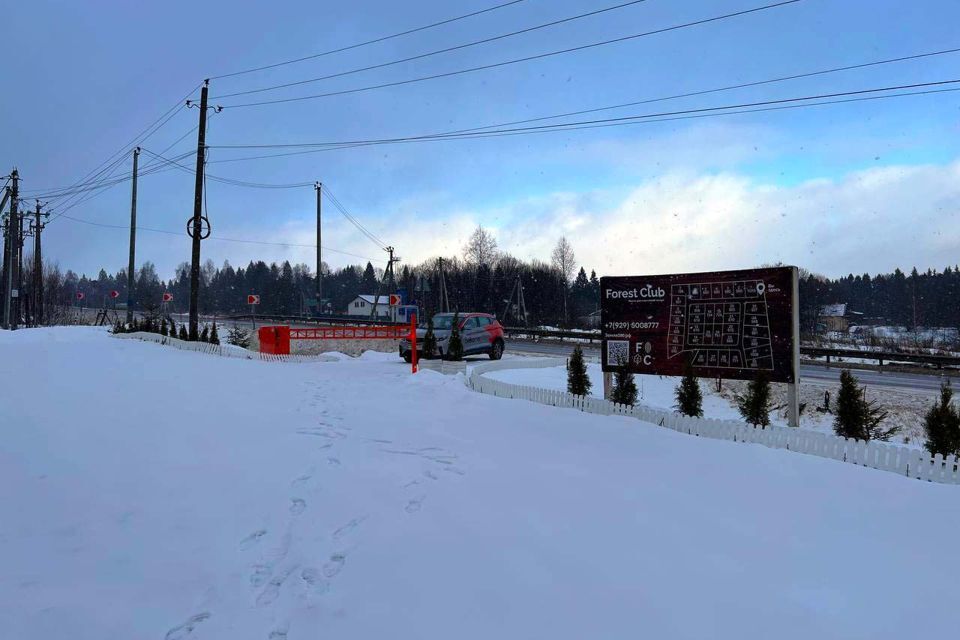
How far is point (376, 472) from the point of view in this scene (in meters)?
5.62

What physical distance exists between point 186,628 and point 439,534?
5.82ft

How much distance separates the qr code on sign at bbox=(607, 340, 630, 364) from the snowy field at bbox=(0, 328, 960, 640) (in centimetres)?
337

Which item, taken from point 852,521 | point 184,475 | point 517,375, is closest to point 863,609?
point 852,521

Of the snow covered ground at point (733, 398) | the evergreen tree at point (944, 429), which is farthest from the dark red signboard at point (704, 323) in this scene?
the snow covered ground at point (733, 398)

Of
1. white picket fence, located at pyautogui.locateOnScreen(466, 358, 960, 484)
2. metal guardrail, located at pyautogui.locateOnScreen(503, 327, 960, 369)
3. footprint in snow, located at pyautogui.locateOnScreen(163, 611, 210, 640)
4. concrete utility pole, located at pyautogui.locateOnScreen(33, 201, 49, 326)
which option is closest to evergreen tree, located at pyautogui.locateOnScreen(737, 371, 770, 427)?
white picket fence, located at pyautogui.locateOnScreen(466, 358, 960, 484)

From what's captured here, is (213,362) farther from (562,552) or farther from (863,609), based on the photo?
(863,609)

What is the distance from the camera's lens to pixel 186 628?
2.82 m

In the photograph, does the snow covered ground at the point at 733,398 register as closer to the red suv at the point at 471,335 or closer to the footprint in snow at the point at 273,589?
the red suv at the point at 471,335

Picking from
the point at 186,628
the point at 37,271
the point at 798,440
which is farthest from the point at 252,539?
the point at 37,271

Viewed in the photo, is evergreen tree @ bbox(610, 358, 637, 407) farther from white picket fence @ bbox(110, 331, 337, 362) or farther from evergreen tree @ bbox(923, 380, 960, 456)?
white picket fence @ bbox(110, 331, 337, 362)

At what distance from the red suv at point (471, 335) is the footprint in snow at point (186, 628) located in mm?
15052

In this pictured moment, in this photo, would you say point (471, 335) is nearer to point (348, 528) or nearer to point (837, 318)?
point (348, 528)

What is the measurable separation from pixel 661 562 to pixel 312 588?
230cm

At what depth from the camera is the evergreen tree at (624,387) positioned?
10.7m
